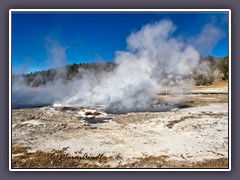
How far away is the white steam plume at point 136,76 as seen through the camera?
325cm

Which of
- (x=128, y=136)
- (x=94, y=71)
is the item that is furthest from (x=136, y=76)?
(x=128, y=136)

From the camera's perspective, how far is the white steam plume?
3.25 m

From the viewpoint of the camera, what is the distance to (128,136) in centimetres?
332

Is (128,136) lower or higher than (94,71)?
lower

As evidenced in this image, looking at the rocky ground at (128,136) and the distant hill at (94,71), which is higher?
the distant hill at (94,71)

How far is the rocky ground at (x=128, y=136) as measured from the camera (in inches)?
126

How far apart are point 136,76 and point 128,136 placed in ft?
1.99

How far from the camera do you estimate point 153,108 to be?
11.2 feet

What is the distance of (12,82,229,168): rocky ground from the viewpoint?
126 inches

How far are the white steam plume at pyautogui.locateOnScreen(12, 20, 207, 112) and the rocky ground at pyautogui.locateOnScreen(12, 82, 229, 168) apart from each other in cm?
12

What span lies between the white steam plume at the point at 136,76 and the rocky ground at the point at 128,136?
0.12 m

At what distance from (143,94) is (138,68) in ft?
0.89

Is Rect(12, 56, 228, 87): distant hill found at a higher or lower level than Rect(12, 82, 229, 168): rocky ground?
higher

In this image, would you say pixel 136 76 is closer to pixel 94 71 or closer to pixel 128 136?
pixel 94 71
